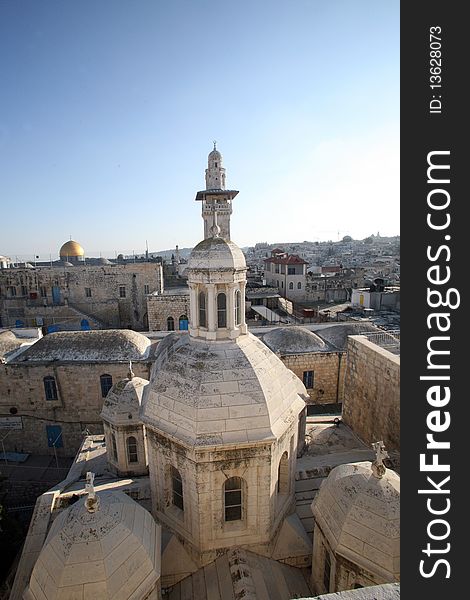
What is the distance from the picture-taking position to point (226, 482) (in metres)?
8.70

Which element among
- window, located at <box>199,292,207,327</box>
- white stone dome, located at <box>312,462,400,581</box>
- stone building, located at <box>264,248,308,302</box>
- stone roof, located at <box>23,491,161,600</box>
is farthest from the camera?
stone building, located at <box>264,248,308,302</box>

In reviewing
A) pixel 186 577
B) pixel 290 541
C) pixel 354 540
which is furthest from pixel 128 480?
pixel 354 540

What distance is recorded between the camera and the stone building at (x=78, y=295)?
35.2m

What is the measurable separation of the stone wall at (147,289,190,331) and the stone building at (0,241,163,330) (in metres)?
7.32

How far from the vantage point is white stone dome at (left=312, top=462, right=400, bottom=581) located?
21.1ft

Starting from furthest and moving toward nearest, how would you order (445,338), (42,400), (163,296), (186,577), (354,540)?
(163,296), (42,400), (186,577), (354,540), (445,338)

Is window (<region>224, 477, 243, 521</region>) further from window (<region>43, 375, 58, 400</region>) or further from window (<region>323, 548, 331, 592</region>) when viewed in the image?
window (<region>43, 375, 58, 400</region>)

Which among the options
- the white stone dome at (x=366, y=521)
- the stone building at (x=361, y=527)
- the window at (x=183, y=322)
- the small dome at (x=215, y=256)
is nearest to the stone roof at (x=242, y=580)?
the stone building at (x=361, y=527)

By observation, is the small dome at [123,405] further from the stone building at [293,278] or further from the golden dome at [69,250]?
the golden dome at [69,250]

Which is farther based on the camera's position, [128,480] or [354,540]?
[128,480]

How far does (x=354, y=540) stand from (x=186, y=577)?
4.70m

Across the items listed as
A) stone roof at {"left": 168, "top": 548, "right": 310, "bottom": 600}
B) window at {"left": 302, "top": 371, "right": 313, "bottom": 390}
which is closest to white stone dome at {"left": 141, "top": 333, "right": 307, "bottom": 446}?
stone roof at {"left": 168, "top": 548, "right": 310, "bottom": 600}

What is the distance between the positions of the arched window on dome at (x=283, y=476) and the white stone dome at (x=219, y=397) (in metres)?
1.49

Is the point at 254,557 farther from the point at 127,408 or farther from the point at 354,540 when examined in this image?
the point at 127,408
